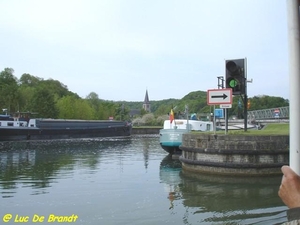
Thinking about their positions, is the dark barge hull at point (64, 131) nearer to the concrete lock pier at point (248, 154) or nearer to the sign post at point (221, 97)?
the sign post at point (221, 97)

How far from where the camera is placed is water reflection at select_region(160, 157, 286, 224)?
7.84m

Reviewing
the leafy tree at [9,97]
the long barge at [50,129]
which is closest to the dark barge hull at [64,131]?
the long barge at [50,129]

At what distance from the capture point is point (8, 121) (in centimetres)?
4759

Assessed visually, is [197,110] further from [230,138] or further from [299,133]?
[299,133]

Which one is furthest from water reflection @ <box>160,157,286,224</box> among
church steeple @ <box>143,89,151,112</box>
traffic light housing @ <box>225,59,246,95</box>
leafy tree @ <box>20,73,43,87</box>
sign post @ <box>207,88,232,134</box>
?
church steeple @ <box>143,89,151,112</box>

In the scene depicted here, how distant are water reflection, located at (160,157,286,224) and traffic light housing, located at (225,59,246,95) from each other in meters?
3.74

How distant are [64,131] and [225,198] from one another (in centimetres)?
4514

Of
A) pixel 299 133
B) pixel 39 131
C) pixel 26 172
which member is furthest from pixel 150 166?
pixel 39 131

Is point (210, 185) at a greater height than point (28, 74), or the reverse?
point (28, 74)

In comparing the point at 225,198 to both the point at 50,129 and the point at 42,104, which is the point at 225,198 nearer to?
the point at 50,129

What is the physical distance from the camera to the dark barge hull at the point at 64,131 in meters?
46.3

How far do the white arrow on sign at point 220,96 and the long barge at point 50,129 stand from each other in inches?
1506

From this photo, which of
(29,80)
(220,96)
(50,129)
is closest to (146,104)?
(29,80)

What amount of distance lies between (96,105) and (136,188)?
96.4 metres
